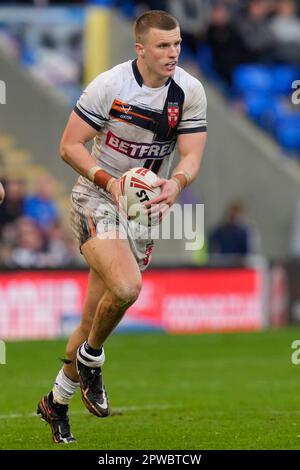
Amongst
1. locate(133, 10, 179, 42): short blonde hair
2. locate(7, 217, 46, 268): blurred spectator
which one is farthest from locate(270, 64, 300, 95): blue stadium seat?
locate(133, 10, 179, 42): short blonde hair

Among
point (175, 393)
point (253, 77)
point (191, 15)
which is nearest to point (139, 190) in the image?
point (175, 393)

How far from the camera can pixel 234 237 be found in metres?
21.8

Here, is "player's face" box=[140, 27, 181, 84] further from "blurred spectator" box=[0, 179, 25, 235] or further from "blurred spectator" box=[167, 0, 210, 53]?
"blurred spectator" box=[167, 0, 210, 53]

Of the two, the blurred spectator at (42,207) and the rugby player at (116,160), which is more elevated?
the rugby player at (116,160)

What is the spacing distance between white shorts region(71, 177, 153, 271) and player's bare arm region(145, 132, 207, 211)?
0.43 metres

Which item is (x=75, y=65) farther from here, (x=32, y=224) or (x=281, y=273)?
(x=281, y=273)

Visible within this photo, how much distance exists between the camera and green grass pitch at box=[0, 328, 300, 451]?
368 inches

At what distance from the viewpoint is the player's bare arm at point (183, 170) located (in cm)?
898

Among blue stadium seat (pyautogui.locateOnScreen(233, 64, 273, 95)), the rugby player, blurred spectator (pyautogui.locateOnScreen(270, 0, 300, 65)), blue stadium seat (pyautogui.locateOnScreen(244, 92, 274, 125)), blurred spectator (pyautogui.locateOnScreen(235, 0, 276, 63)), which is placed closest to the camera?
the rugby player

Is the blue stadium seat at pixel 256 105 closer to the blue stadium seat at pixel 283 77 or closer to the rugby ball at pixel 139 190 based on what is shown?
the blue stadium seat at pixel 283 77

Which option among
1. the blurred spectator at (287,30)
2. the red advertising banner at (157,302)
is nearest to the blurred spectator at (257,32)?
the blurred spectator at (287,30)

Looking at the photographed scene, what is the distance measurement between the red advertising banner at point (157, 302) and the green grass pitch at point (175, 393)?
407 mm

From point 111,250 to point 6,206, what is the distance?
38.8 ft

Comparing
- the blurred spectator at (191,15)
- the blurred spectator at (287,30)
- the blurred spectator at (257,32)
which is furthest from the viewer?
the blurred spectator at (287,30)
